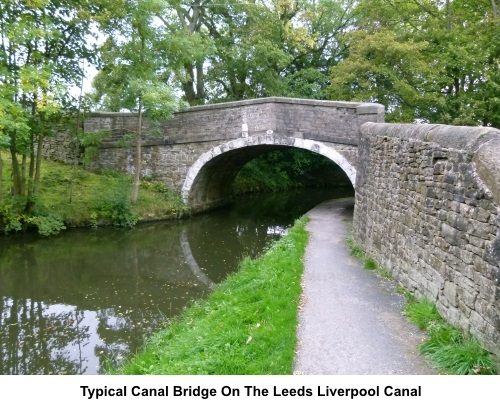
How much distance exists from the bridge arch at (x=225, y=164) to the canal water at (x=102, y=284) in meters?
1.58

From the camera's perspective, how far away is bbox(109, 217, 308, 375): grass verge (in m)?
3.74

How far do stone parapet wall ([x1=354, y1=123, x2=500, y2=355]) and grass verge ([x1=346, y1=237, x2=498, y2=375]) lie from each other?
85 millimetres

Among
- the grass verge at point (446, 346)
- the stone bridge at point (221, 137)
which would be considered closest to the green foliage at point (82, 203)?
the stone bridge at point (221, 137)

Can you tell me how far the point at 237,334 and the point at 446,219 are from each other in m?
2.38

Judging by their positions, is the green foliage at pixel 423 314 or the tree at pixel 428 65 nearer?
the green foliage at pixel 423 314

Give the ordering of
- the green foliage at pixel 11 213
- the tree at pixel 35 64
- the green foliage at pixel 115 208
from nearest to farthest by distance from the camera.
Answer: the tree at pixel 35 64 < the green foliage at pixel 11 213 < the green foliage at pixel 115 208

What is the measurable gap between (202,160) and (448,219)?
1062 cm

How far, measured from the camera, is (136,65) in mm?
12281

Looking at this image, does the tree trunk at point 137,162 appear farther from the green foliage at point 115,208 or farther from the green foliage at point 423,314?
the green foliage at point 423,314

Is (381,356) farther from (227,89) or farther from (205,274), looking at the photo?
(227,89)

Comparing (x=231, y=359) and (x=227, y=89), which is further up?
(x=227, y=89)

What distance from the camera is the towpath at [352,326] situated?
146 inches
